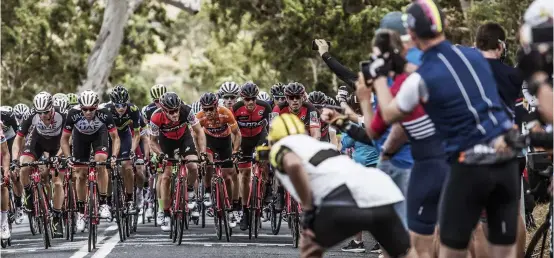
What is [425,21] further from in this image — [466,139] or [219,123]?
[219,123]

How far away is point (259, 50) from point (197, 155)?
37.9m

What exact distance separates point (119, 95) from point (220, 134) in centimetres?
191

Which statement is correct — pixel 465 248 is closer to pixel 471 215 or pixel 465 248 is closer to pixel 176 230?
pixel 471 215

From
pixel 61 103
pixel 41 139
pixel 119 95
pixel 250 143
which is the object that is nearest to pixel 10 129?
pixel 61 103

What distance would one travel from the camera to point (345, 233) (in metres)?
8.25

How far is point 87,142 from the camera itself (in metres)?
19.3

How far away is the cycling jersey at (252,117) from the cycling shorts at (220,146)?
0.92 feet

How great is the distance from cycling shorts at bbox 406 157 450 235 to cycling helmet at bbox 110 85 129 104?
480 inches

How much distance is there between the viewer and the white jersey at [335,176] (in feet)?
27.1

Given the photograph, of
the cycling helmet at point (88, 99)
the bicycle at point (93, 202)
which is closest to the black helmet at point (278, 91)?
the cycling helmet at point (88, 99)

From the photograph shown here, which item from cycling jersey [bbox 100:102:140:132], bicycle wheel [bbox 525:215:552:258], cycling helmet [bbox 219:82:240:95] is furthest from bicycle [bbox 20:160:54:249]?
bicycle wheel [bbox 525:215:552:258]

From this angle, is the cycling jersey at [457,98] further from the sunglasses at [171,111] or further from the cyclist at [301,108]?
the sunglasses at [171,111]

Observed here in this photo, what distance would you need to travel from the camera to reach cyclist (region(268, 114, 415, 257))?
8219 millimetres

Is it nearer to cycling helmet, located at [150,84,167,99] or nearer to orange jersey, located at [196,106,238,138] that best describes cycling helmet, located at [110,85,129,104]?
cycling helmet, located at [150,84,167,99]
